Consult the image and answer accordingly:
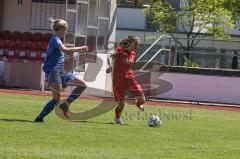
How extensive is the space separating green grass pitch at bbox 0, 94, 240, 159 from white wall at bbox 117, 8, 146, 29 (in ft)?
134

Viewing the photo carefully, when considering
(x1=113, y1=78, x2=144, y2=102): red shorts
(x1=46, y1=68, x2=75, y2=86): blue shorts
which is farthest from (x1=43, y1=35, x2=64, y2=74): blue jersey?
(x1=113, y1=78, x2=144, y2=102): red shorts

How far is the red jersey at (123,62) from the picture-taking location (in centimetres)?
1510

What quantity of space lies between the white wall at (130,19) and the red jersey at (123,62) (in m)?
41.1

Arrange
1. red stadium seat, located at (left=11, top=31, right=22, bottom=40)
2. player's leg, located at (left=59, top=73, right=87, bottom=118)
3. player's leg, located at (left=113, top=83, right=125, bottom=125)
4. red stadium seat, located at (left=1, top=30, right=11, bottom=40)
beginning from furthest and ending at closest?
red stadium seat, located at (left=1, top=30, right=11, bottom=40) → red stadium seat, located at (left=11, top=31, right=22, bottom=40) → player's leg, located at (left=113, top=83, right=125, bottom=125) → player's leg, located at (left=59, top=73, right=87, bottom=118)

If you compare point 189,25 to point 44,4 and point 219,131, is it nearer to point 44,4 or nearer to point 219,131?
point 44,4

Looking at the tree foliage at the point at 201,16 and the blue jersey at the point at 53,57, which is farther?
the tree foliage at the point at 201,16

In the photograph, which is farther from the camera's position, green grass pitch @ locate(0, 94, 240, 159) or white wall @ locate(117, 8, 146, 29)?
white wall @ locate(117, 8, 146, 29)

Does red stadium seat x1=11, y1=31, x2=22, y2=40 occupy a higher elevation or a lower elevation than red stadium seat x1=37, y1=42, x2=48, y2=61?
higher

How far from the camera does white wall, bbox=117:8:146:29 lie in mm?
56562

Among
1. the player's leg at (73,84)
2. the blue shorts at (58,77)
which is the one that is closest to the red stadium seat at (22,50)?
the player's leg at (73,84)

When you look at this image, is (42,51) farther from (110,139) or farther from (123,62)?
(110,139)

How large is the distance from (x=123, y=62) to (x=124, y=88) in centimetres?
58

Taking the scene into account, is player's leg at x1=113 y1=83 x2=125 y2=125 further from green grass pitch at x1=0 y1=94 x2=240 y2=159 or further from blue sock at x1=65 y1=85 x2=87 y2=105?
blue sock at x1=65 y1=85 x2=87 y2=105

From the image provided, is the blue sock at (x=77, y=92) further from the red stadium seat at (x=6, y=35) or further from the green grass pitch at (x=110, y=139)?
the red stadium seat at (x=6, y=35)
